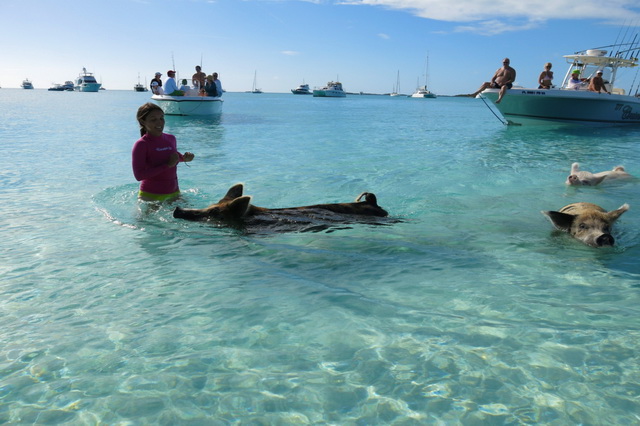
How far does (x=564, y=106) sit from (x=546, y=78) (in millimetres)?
1680

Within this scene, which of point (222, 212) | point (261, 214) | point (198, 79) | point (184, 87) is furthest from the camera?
point (198, 79)

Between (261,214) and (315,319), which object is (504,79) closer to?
(261,214)

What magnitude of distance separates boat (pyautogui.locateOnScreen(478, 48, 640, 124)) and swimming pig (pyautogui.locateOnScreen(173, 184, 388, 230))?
1837 cm

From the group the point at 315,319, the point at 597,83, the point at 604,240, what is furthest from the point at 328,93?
the point at 315,319

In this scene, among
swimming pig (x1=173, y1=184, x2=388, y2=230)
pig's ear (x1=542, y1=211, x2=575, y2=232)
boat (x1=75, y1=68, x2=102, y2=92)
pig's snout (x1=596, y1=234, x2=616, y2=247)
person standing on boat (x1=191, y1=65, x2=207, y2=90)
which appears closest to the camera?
pig's snout (x1=596, y1=234, x2=616, y2=247)

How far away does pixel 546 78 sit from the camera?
2189 cm

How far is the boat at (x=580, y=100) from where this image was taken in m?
21.2

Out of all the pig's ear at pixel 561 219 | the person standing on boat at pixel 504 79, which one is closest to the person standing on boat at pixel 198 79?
the person standing on boat at pixel 504 79

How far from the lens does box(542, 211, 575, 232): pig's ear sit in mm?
5883

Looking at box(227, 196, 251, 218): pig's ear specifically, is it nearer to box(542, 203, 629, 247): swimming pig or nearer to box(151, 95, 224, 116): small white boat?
box(542, 203, 629, 247): swimming pig

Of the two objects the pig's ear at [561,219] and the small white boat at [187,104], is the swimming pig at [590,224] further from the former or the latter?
the small white boat at [187,104]

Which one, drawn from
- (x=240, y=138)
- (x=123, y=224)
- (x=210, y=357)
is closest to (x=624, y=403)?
(x=210, y=357)

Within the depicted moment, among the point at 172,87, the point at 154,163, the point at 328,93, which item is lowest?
the point at 154,163

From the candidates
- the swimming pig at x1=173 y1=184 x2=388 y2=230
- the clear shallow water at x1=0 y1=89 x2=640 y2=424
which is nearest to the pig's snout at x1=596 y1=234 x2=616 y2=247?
the clear shallow water at x1=0 y1=89 x2=640 y2=424
